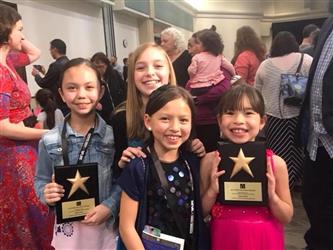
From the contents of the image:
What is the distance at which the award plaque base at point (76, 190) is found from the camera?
136 cm

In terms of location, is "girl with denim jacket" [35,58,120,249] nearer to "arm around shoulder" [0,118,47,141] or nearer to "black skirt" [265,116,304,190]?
"arm around shoulder" [0,118,47,141]

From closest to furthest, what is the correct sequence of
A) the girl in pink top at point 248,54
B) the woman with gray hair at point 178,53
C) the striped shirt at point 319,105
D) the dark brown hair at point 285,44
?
the striped shirt at point 319,105
the dark brown hair at point 285,44
the woman with gray hair at point 178,53
the girl in pink top at point 248,54

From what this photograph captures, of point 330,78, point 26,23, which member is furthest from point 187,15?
point 330,78

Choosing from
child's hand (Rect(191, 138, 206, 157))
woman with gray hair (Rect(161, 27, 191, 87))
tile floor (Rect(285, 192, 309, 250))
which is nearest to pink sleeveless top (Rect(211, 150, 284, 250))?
child's hand (Rect(191, 138, 206, 157))

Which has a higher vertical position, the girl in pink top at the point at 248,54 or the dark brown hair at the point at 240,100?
the girl in pink top at the point at 248,54

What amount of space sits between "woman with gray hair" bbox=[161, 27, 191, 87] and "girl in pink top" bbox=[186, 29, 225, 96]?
10 centimetres

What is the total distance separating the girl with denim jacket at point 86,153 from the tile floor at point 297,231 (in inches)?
57.9

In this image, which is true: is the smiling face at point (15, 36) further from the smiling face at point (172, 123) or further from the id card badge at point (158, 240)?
the id card badge at point (158, 240)

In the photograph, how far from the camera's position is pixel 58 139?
1511 millimetres

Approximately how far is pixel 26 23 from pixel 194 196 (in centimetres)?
473

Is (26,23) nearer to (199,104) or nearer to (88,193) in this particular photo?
(199,104)

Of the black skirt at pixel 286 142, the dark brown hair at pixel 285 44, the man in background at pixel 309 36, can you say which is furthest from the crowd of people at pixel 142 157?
the man in background at pixel 309 36

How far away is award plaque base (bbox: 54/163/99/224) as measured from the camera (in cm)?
136

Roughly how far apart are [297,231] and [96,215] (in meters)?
1.82
